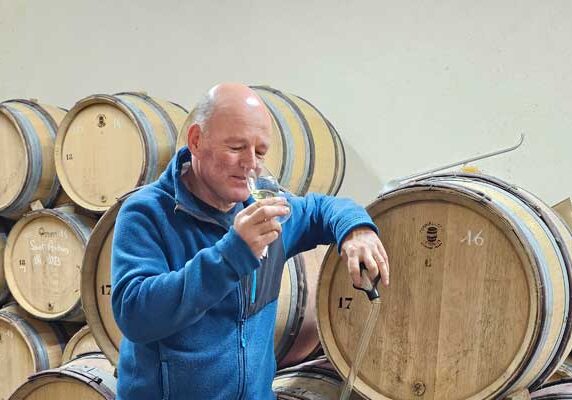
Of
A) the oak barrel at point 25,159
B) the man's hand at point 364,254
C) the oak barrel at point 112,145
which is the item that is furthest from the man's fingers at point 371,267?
the oak barrel at point 25,159

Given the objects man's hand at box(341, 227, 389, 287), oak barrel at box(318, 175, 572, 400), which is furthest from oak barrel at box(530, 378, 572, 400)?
man's hand at box(341, 227, 389, 287)

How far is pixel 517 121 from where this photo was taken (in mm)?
2908

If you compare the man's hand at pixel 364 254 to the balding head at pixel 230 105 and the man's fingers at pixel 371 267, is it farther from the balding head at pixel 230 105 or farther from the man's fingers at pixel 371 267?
the balding head at pixel 230 105

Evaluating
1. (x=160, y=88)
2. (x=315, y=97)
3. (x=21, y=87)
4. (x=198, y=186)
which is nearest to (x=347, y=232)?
(x=198, y=186)

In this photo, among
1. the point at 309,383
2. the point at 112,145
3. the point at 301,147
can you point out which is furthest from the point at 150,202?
the point at 112,145

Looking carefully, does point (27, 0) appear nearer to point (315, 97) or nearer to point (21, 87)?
point (21, 87)

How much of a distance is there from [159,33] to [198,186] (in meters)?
2.54

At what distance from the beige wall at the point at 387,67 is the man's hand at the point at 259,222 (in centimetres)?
186

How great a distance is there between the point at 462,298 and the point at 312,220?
0.43 m

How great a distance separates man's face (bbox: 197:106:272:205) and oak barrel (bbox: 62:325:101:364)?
1824 mm

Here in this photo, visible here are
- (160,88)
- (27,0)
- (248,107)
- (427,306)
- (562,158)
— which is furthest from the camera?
(27,0)

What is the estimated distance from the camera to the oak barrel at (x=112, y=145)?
109 inches

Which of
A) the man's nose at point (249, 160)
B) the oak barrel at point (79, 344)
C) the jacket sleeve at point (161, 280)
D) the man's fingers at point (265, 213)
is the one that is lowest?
the oak barrel at point (79, 344)

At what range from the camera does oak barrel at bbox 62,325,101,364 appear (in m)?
3.07
